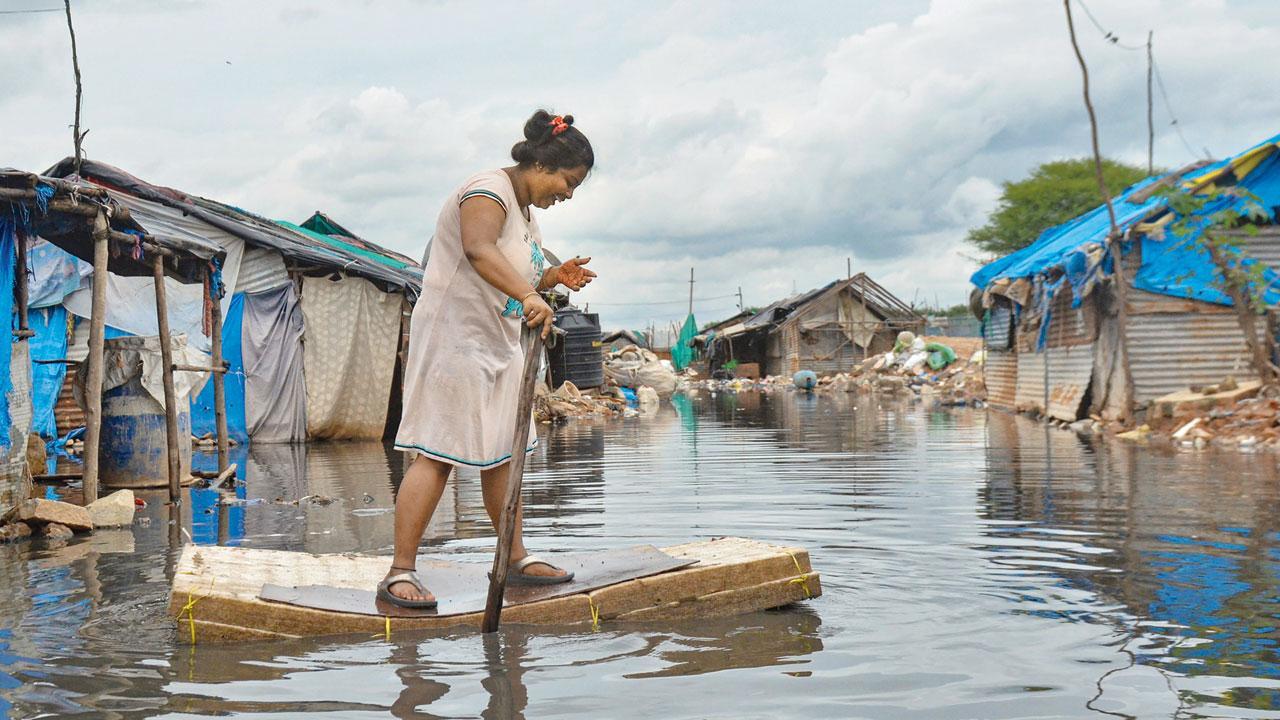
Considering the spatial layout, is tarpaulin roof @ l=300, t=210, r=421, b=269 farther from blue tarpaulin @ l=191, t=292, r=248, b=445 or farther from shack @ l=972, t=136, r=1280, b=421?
shack @ l=972, t=136, r=1280, b=421

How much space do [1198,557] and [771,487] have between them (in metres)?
3.87

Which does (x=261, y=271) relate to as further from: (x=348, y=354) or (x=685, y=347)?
(x=685, y=347)

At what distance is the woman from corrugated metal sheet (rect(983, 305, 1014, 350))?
692 inches

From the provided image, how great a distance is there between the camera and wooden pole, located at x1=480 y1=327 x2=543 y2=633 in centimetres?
364

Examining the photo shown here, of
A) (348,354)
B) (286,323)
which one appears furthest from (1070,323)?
(286,323)

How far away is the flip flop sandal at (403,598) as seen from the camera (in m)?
3.91

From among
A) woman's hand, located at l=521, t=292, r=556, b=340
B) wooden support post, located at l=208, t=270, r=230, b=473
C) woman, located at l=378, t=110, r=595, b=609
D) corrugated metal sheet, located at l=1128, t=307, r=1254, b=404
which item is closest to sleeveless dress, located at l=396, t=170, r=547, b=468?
woman, located at l=378, t=110, r=595, b=609

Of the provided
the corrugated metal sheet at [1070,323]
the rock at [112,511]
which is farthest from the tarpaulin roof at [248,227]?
the corrugated metal sheet at [1070,323]

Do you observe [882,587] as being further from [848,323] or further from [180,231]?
[848,323]

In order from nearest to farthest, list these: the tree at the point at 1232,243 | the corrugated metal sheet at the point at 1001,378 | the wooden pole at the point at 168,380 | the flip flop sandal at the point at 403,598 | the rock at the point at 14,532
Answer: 1. the flip flop sandal at the point at 403,598
2. the rock at the point at 14,532
3. the wooden pole at the point at 168,380
4. the tree at the point at 1232,243
5. the corrugated metal sheet at the point at 1001,378

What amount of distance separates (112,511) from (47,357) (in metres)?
7.50

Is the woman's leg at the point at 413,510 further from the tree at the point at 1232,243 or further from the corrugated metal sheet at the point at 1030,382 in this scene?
the corrugated metal sheet at the point at 1030,382

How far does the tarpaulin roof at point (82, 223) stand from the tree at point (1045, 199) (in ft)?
125

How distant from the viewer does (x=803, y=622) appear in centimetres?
402
